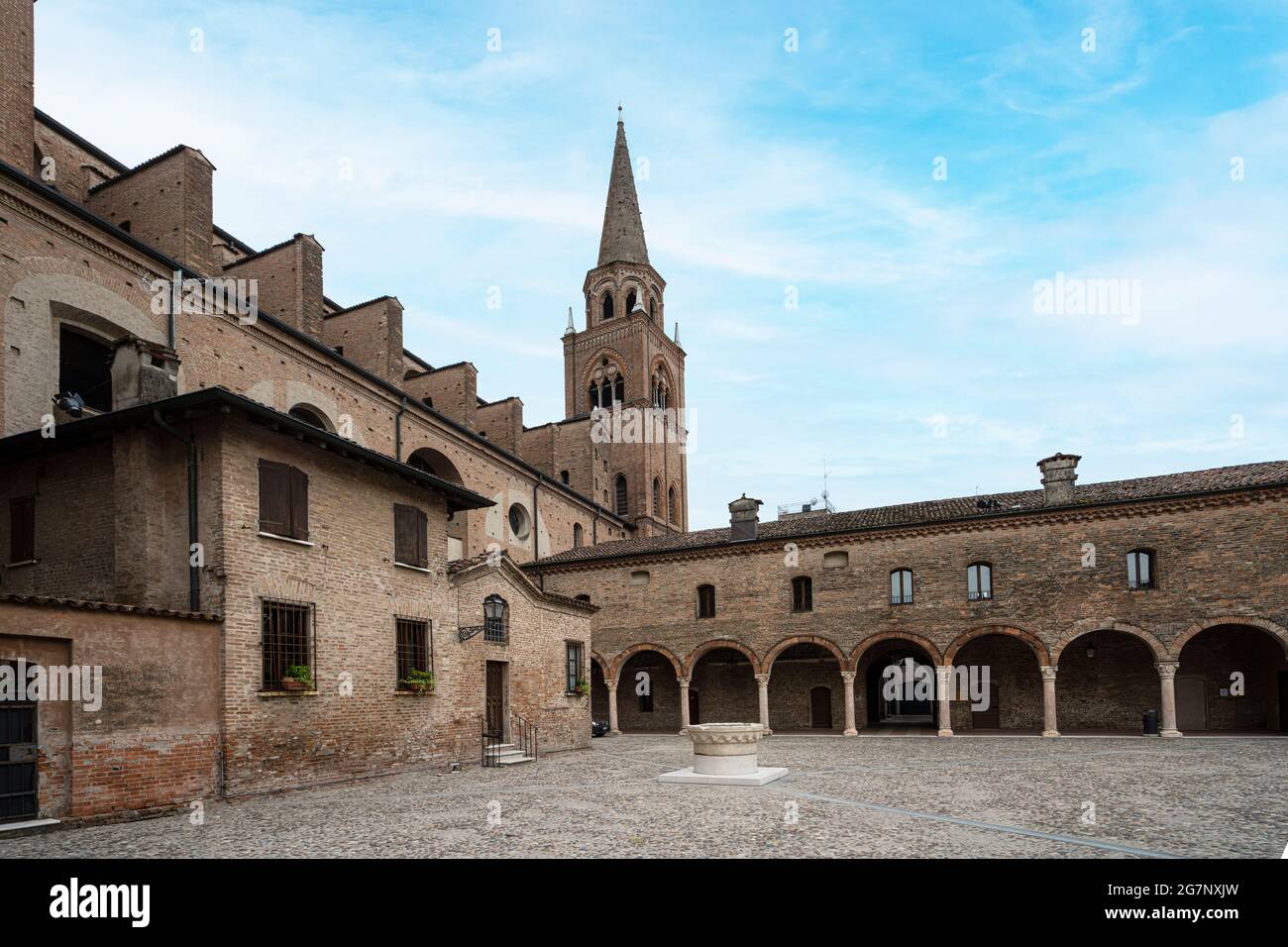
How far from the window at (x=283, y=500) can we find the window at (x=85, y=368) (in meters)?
6.45

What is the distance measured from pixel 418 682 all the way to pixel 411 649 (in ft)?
2.21

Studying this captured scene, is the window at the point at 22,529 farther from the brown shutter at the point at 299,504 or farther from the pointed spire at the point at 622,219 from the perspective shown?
the pointed spire at the point at 622,219

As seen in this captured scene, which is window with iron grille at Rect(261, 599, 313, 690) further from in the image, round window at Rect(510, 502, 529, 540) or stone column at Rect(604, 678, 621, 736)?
round window at Rect(510, 502, 529, 540)

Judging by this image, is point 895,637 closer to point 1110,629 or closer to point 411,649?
point 1110,629

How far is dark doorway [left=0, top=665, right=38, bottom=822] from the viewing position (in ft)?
32.7

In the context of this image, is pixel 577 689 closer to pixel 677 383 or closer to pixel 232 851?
pixel 232 851

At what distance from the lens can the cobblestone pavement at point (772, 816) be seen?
8914mm

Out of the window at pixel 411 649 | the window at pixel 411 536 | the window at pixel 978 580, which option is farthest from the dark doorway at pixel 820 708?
the window at pixel 411 536

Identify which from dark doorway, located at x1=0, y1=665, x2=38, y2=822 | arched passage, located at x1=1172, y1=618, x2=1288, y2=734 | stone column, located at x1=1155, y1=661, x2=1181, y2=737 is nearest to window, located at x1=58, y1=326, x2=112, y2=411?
dark doorway, located at x1=0, y1=665, x2=38, y2=822

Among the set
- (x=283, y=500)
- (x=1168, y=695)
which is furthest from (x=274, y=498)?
(x=1168, y=695)

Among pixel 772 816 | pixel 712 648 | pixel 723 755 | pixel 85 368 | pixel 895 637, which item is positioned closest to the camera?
pixel 772 816

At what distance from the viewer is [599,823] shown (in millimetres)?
10688

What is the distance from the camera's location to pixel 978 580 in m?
26.6

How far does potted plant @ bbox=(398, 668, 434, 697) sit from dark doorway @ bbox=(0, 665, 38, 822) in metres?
6.89
